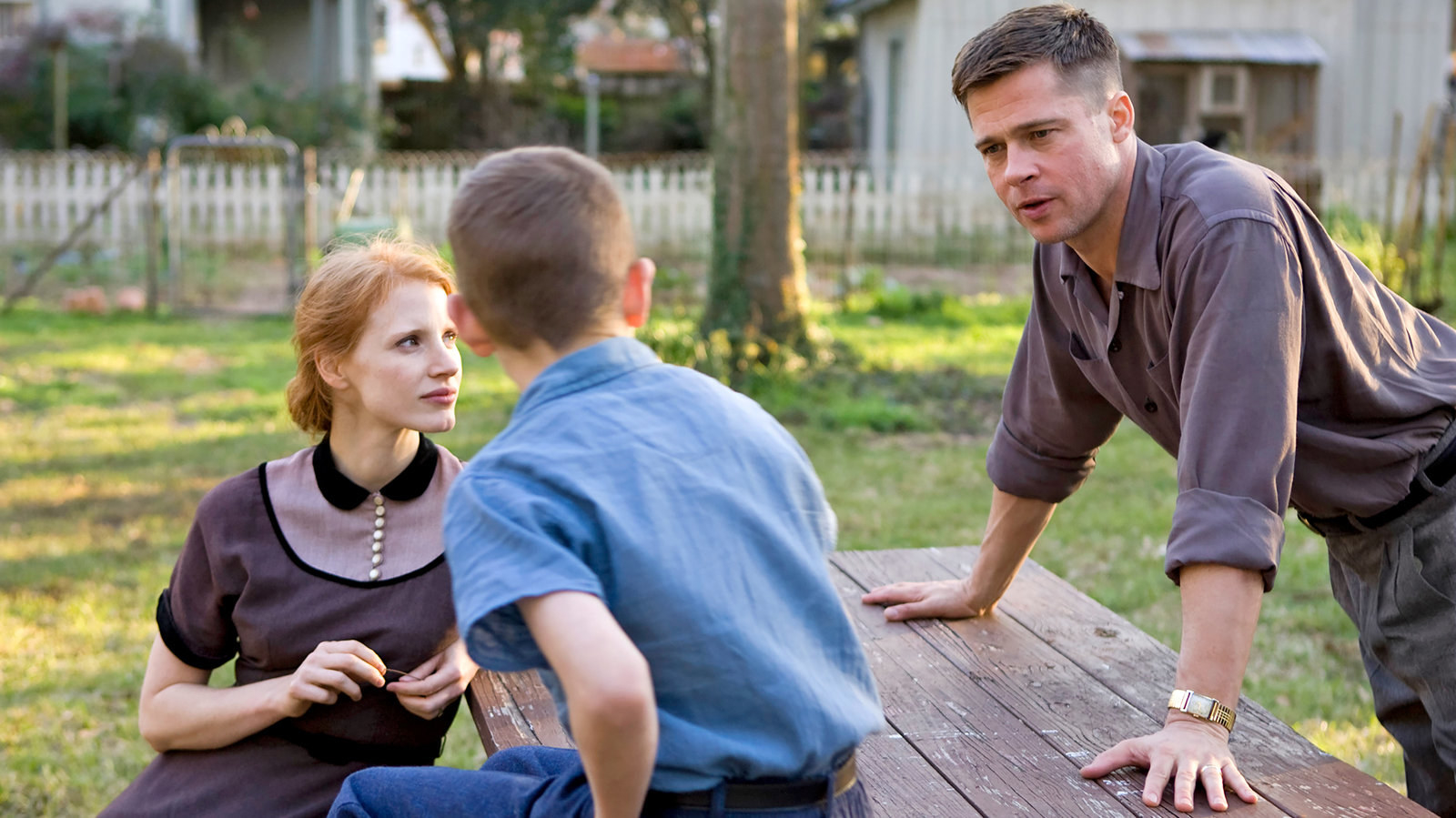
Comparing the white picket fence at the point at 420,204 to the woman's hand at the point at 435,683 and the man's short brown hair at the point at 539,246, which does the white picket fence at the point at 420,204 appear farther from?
the man's short brown hair at the point at 539,246

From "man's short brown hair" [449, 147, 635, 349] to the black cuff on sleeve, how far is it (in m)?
1.10

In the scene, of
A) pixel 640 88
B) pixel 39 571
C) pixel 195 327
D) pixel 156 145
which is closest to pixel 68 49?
pixel 156 145

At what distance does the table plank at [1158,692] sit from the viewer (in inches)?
77.0

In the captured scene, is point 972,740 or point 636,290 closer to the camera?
point 636,290

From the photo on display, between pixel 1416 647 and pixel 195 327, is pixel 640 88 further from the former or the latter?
pixel 1416 647

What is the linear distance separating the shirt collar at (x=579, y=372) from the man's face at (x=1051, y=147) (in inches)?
40.8

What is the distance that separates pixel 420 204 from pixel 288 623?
12782 mm

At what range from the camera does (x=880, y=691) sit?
244cm

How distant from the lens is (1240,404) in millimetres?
2029

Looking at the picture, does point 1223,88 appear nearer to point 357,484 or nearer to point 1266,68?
point 1266,68

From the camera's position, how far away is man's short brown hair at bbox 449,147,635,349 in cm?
142

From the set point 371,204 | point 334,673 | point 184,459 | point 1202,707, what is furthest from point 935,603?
point 371,204

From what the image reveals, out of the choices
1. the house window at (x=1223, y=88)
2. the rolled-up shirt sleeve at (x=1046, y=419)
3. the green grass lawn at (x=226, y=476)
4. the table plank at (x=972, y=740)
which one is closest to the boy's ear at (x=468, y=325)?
the table plank at (x=972, y=740)

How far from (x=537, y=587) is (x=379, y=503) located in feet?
3.53
